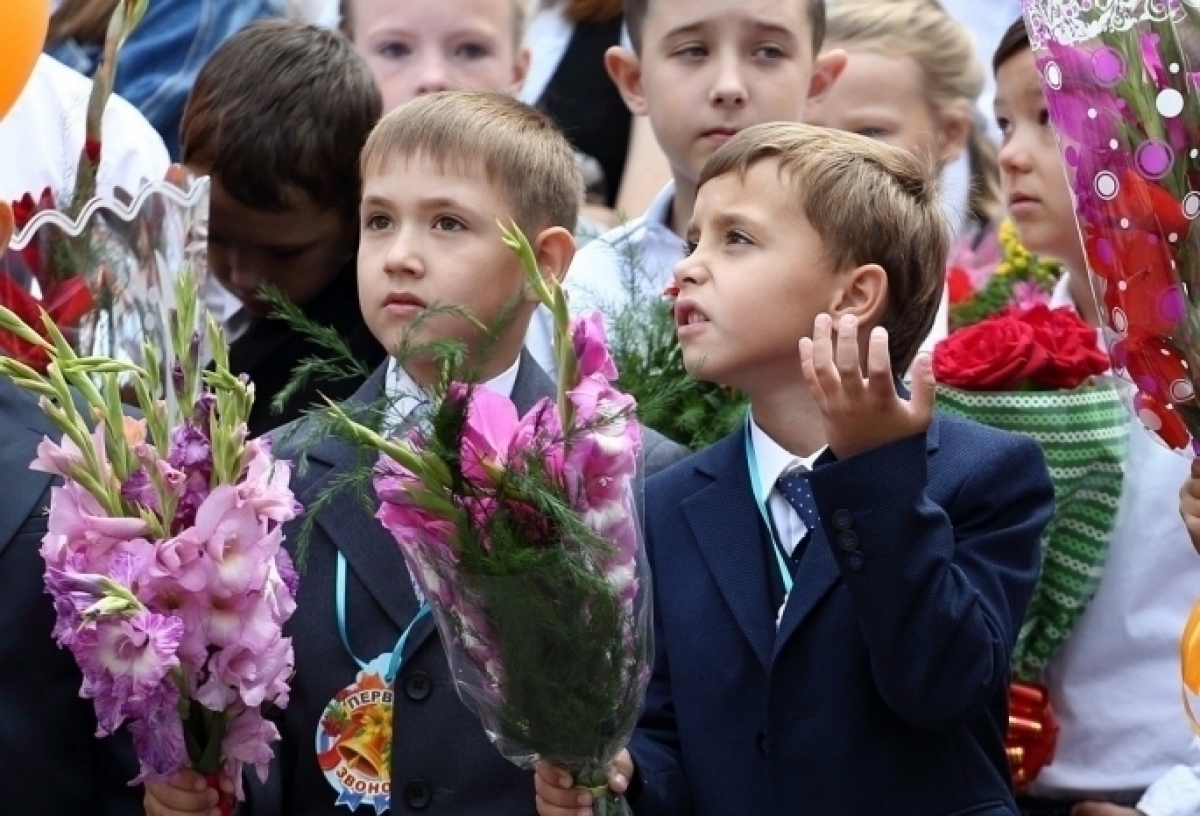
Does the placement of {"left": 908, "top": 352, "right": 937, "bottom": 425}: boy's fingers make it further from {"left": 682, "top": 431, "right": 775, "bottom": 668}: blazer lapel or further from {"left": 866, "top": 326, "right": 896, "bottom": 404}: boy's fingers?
{"left": 682, "top": 431, "right": 775, "bottom": 668}: blazer lapel

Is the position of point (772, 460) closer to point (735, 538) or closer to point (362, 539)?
point (735, 538)

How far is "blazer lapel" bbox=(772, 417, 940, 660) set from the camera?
3.37m

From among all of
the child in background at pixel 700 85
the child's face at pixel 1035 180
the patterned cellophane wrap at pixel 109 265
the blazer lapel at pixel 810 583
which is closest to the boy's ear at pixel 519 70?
the child in background at pixel 700 85

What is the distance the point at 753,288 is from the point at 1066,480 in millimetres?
829

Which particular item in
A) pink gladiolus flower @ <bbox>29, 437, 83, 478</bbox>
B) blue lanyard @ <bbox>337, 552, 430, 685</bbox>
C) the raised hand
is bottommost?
blue lanyard @ <bbox>337, 552, 430, 685</bbox>

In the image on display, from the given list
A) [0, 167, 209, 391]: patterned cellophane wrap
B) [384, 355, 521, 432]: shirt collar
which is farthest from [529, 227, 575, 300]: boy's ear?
[0, 167, 209, 391]: patterned cellophane wrap

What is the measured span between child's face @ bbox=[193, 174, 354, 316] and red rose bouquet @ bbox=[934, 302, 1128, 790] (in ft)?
4.05

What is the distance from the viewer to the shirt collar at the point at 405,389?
3049 mm

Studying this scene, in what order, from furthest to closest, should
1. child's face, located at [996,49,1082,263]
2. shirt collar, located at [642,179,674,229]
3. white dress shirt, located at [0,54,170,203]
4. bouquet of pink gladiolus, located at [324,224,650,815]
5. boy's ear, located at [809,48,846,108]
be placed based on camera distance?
1. boy's ear, located at [809,48,846,108]
2. shirt collar, located at [642,179,674,229]
3. child's face, located at [996,49,1082,263]
4. white dress shirt, located at [0,54,170,203]
5. bouquet of pink gladiolus, located at [324,224,650,815]

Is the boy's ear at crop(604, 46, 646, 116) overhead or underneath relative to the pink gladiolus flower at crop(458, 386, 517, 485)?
overhead

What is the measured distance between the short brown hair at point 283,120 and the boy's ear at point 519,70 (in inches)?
35.0

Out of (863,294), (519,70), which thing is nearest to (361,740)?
(863,294)

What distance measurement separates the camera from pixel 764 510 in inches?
139

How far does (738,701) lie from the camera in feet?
11.3
